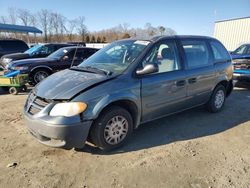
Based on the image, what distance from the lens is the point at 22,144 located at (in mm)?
3965

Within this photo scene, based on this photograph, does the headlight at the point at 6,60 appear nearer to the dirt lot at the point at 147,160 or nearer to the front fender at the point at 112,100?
the dirt lot at the point at 147,160

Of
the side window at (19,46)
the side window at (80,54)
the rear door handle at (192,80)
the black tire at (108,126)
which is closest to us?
the black tire at (108,126)

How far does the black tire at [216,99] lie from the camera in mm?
5430

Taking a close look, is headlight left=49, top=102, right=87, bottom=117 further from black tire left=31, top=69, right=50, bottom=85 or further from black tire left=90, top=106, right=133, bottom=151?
black tire left=31, top=69, right=50, bottom=85

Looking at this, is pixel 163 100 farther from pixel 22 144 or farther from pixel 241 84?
pixel 241 84

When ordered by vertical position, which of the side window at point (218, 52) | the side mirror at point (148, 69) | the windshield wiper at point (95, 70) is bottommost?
the windshield wiper at point (95, 70)

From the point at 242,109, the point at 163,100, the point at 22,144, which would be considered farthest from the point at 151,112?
the point at 242,109

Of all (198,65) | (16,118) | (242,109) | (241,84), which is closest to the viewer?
(198,65)

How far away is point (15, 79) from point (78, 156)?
16.8ft

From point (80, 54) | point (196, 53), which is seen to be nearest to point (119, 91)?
point (196, 53)

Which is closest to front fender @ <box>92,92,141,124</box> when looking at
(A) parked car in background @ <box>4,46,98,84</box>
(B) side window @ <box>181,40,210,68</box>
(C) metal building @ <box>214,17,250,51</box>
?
(B) side window @ <box>181,40,210,68</box>

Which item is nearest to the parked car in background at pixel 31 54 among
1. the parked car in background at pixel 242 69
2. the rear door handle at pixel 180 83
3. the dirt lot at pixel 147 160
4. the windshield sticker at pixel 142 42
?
the dirt lot at pixel 147 160

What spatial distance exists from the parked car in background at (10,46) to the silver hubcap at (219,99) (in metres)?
13.9

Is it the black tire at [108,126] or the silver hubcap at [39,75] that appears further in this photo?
the silver hubcap at [39,75]
